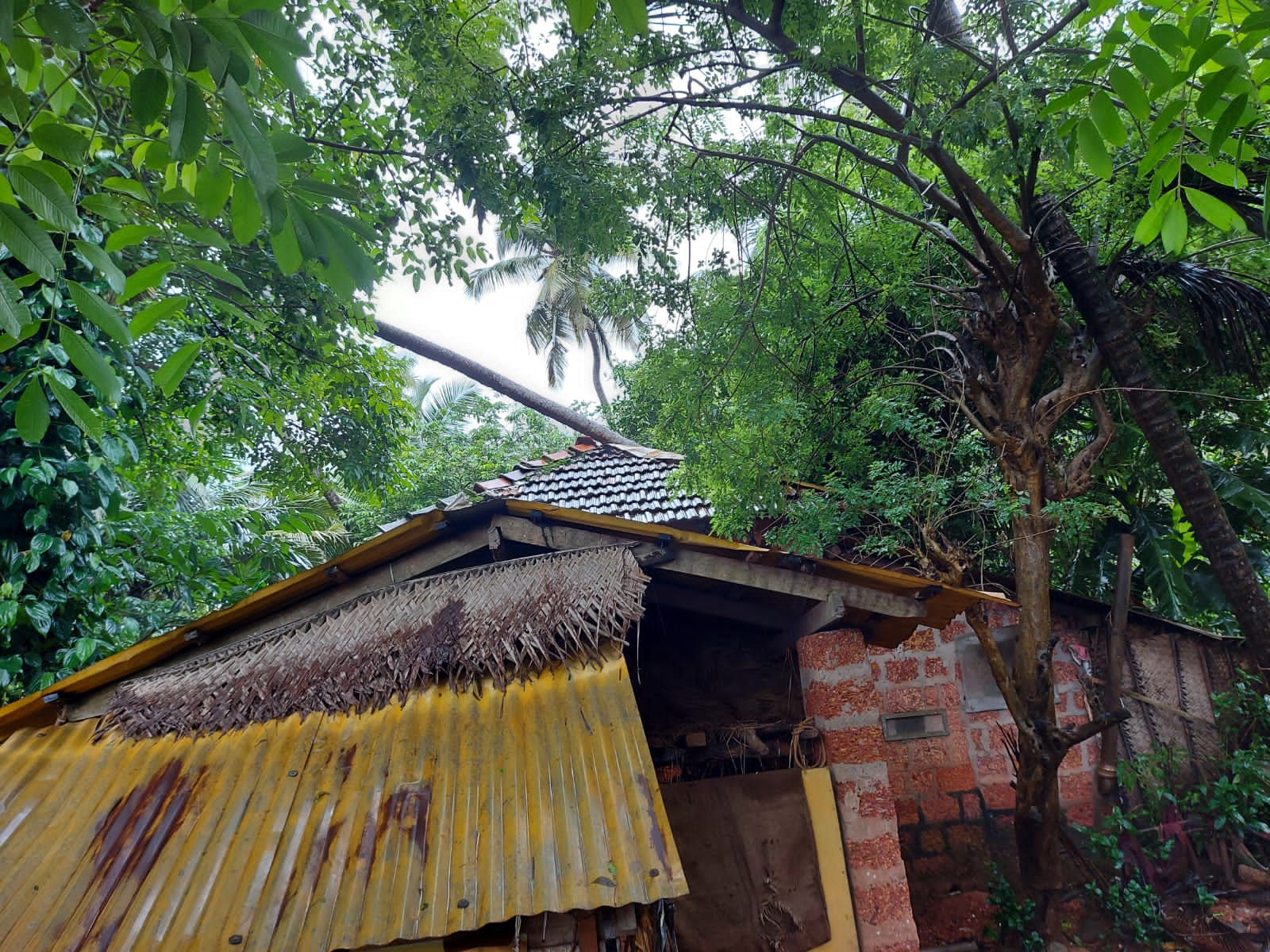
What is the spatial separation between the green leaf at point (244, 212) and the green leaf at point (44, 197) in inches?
14.4

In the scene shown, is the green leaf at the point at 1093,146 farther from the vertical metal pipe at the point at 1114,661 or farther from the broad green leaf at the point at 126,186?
the vertical metal pipe at the point at 1114,661

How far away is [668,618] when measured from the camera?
4.45 meters

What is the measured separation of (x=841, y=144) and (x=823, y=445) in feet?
7.60

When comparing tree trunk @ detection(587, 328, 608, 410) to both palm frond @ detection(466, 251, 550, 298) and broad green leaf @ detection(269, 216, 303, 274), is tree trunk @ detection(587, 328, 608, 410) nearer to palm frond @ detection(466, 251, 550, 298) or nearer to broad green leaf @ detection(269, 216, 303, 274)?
palm frond @ detection(466, 251, 550, 298)

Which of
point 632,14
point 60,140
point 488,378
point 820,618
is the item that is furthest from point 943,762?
point 488,378

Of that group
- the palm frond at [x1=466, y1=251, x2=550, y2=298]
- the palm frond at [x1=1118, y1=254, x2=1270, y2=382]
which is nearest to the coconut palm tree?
the palm frond at [x1=466, y1=251, x2=550, y2=298]

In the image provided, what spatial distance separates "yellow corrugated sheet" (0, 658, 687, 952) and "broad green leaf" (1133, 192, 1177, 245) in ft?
8.78

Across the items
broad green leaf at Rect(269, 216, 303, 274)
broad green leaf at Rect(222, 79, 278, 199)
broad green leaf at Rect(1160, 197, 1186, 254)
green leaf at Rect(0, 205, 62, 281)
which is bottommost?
green leaf at Rect(0, 205, 62, 281)

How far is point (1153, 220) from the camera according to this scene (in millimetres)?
2332

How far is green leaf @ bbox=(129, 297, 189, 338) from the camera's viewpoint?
1824 millimetres

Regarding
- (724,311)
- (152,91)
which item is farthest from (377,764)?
(724,311)

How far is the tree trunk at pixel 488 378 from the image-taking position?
36.9 ft

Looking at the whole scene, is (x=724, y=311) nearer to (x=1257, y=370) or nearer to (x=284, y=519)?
(x=1257, y=370)

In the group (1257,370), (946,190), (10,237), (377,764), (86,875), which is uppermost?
(946,190)
